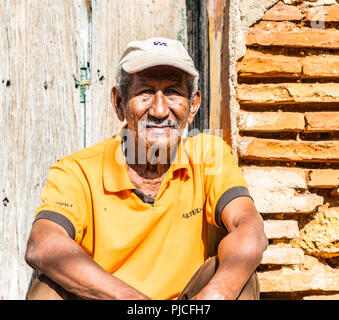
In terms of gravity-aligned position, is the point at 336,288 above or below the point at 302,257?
below

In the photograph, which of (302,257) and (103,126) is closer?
(302,257)

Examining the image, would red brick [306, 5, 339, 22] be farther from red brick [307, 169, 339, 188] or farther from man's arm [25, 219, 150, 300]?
man's arm [25, 219, 150, 300]

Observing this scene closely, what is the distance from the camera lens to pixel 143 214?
2.00 metres

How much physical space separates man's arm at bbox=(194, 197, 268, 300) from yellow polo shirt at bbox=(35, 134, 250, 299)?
0.22 ft

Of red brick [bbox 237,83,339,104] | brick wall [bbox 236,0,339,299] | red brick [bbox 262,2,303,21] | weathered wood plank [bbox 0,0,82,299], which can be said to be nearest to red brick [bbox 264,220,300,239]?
brick wall [bbox 236,0,339,299]

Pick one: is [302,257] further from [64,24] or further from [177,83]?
[64,24]

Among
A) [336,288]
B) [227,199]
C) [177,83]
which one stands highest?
[177,83]

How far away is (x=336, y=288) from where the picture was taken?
215 centimetres

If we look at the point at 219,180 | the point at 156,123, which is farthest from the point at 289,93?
the point at 156,123

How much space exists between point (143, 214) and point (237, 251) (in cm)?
47

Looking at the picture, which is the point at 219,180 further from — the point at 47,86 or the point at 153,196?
the point at 47,86

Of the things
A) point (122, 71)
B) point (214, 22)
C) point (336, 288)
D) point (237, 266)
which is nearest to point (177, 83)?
point (122, 71)

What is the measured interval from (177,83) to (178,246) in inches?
30.0
